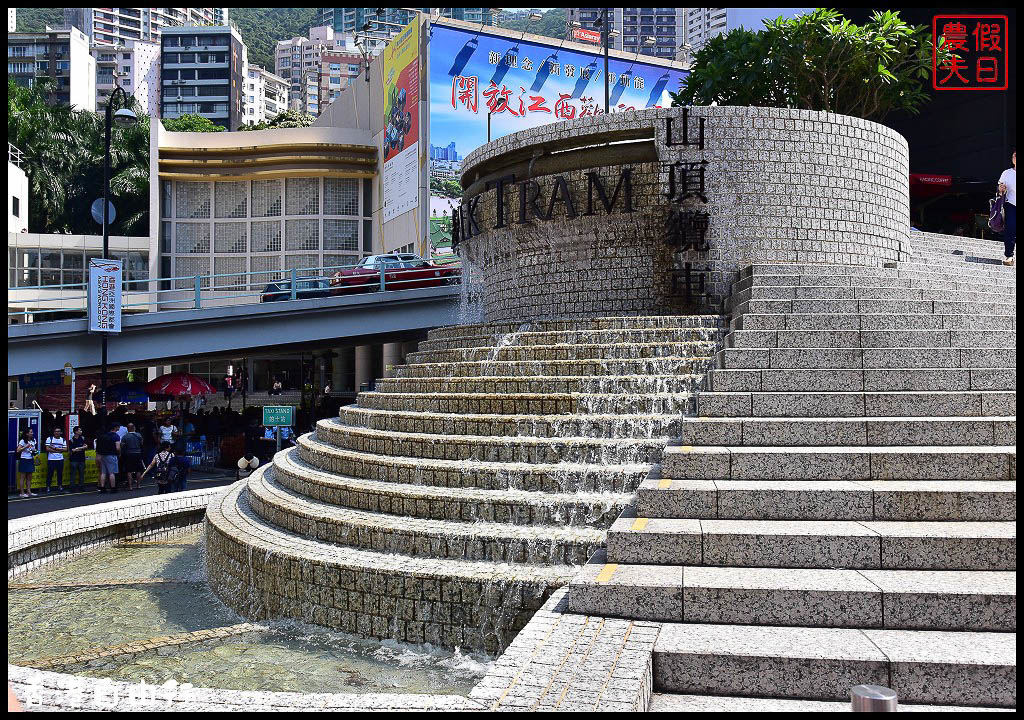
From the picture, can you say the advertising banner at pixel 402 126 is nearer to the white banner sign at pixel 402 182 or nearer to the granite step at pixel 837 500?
the white banner sign at pixel 402 182

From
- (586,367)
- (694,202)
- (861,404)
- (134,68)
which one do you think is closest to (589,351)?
(586,367)

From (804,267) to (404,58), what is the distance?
1046 inches

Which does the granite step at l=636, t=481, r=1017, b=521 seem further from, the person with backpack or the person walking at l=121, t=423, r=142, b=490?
the person walking at l=121, t=423, r=142, b=490

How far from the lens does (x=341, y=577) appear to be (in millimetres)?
6836

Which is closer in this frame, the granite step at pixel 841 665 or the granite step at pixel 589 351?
the granite step at pixel 841 665

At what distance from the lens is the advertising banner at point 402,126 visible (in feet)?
102

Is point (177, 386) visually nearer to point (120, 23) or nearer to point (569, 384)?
point (569, 384)

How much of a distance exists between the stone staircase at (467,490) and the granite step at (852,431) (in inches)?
31.4

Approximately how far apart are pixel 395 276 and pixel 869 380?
16.9 metres

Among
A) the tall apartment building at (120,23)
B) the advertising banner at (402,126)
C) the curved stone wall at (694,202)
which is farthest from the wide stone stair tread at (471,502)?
the tall apartment building at (120,23)

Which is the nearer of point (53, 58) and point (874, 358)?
point (874, 358)

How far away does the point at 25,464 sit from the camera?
16.5 m

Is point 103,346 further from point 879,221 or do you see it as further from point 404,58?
point 404,58

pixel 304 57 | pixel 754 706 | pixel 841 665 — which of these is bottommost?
pixel 754 706
